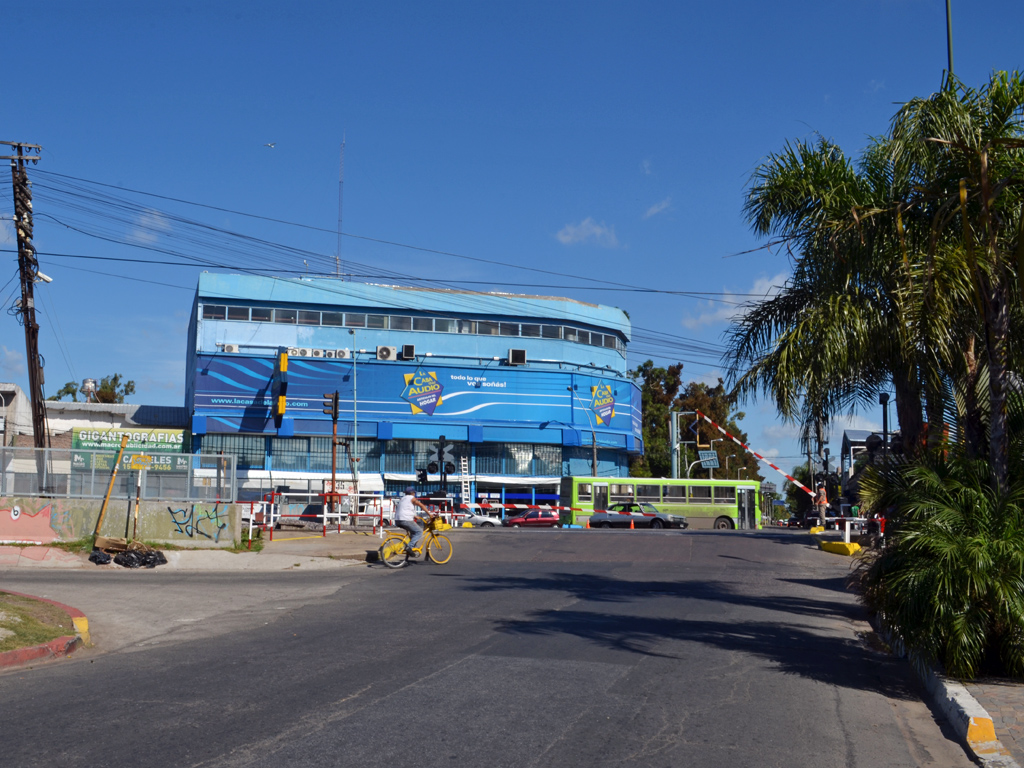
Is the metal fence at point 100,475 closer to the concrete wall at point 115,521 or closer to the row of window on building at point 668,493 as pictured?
the concrete wall at point 115,521

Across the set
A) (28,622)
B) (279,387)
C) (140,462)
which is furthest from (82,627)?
(279,387)

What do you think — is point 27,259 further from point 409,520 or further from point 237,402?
point 237,402

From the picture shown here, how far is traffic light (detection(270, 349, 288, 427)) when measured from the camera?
58.1 meters

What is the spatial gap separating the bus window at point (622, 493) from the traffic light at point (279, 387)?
75.4 ft

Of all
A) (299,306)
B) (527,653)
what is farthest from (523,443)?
(527,653)

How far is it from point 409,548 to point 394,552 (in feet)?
1.24

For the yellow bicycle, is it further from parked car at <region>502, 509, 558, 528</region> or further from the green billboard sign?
the green billboard sign

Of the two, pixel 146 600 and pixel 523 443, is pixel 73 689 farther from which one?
pixel 523 443

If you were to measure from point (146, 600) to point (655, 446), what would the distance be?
71041 millimetres

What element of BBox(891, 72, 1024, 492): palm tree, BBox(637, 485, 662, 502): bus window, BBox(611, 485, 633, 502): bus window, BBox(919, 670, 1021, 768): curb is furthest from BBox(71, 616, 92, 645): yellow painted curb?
BBox(637, 485, 662, 502): bus window

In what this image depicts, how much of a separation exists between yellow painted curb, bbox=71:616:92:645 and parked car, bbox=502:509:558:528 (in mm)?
37648

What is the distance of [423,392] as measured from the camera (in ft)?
208

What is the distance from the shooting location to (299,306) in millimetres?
62938

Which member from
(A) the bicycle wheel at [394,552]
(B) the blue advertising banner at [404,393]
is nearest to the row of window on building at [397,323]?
(B) the blue advertising banner at [404,393]
